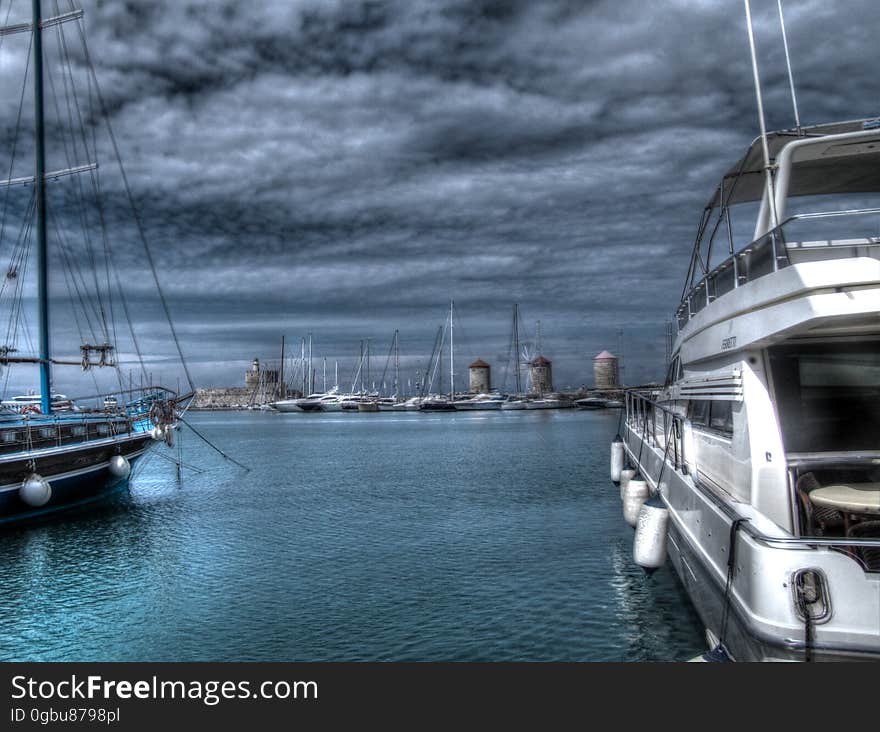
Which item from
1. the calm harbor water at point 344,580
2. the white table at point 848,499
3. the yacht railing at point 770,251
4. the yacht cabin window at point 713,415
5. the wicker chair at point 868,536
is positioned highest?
the yacht railing at point 770,251

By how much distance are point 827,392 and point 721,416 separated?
182 cm

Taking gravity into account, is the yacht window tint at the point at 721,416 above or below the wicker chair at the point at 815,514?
above

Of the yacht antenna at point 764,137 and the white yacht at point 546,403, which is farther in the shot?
the white yacht at point 546,403

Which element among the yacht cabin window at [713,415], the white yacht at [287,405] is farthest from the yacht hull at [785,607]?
the white yacht at [287,405]

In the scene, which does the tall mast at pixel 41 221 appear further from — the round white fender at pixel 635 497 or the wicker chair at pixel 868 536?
the wicker chair at pixel 868 536

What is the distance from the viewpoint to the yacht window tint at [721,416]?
930cm

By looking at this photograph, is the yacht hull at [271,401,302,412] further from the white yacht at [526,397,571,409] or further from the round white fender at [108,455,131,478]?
the round white fender at [108,455,131,478]

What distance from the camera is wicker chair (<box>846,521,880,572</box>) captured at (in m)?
6.24

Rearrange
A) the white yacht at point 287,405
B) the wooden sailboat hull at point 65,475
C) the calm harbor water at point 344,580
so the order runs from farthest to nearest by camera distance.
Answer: the white yacht at point 287,405, the wooden sailboat hull at point 65,475, the calm harbor water at point 344,580

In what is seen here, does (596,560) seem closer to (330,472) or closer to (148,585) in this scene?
(148,585)

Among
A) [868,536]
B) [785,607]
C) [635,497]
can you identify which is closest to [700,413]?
[635,497]

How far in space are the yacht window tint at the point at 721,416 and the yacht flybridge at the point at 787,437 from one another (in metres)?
0.06

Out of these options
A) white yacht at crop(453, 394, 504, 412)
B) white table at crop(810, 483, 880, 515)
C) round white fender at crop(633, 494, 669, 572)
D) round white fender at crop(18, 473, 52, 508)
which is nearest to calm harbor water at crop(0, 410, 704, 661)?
round white fender at crop(18, 473, 52, 508)

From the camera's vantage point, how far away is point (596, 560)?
627 inches
